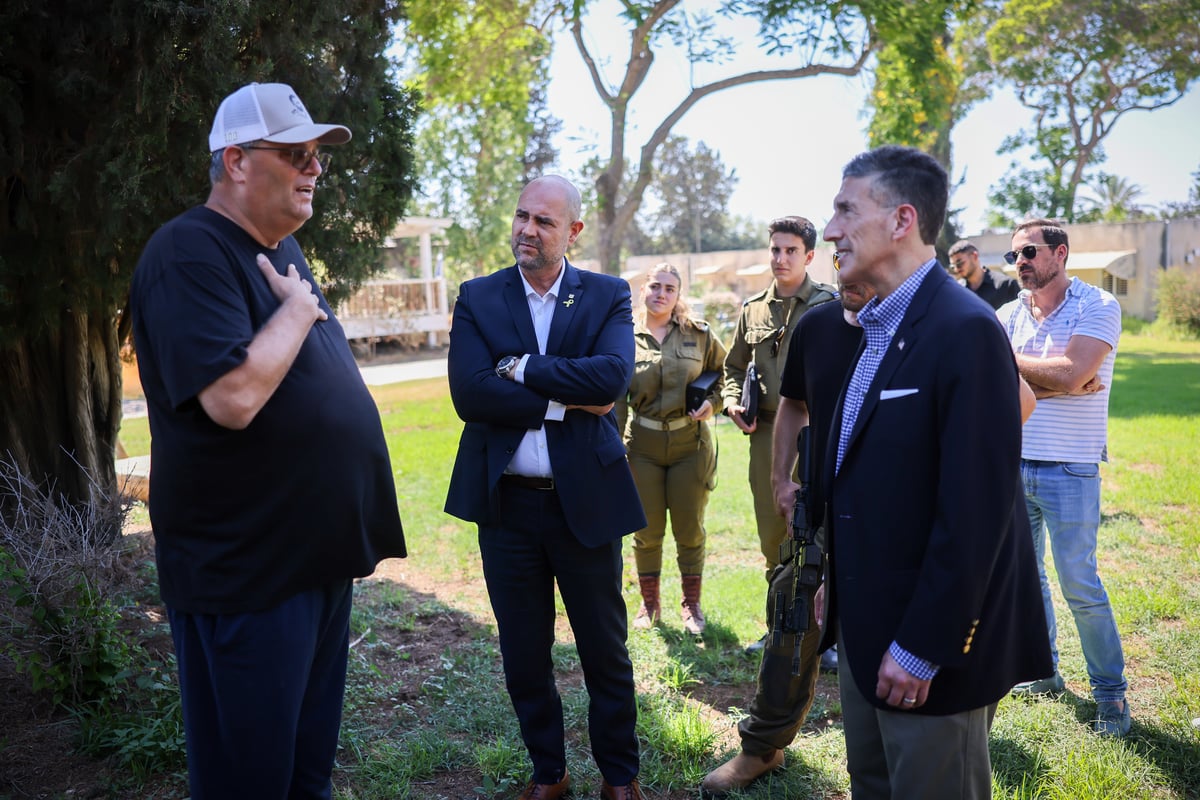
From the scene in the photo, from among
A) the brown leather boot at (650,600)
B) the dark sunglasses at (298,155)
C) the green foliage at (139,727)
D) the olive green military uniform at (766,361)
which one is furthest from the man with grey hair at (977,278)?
the green foliage at (139,727)

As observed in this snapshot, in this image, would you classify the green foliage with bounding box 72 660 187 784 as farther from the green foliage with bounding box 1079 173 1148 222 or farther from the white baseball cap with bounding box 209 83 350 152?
the green foliage with bounding box 1079 173 1148 222

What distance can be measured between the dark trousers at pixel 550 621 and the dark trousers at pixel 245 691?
1.06 meters

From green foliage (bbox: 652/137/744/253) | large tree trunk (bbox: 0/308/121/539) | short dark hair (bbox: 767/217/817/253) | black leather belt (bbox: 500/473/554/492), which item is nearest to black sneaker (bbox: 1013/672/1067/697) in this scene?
short dark hair (bbox: 767/217/817/253)

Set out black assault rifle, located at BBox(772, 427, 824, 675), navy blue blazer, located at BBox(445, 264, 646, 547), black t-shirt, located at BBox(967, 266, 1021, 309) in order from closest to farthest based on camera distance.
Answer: black assault rifle, located at BBox(772, 427, 824, 675) < navy blue blazer, located at BBox(445, 264, 646, 547) < black t-shirt, located at BBox(967, 266, 1021, 309)

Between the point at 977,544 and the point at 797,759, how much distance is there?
7.00 feet

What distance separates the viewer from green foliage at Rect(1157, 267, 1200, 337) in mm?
25719

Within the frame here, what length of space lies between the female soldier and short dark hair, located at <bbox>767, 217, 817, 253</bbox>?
0.85 metres

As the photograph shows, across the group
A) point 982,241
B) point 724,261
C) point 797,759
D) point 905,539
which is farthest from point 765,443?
point 724,261

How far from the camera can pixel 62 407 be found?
5.21 metres

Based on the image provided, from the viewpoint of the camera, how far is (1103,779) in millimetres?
3539

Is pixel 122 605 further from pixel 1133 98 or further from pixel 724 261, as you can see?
pixel 724 261

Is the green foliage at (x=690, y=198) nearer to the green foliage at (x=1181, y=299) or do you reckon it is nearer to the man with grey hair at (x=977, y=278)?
the green foliage at (x=1181, y=299)

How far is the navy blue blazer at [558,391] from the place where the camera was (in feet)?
11.2

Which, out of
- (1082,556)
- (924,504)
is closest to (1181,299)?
(1082,556)
